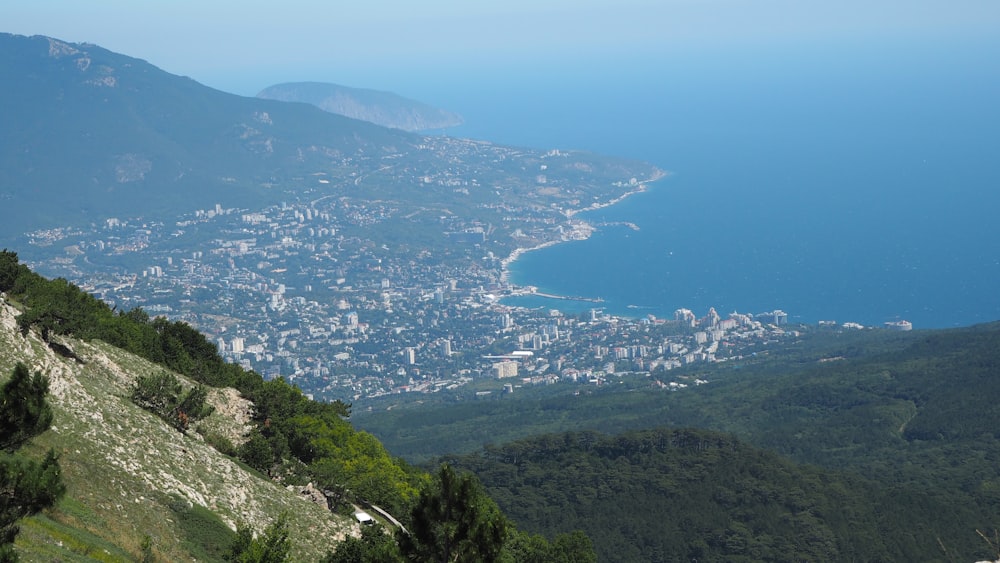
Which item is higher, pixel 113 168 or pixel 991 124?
pixel 991 124

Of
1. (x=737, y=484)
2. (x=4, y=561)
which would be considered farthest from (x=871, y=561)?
(x=4, y=561)

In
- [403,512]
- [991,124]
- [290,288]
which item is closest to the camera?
[403,512]

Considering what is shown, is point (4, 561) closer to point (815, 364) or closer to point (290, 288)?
point (815, 364)

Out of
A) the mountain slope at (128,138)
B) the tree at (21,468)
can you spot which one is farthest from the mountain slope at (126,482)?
the mountain slope at (128,138)

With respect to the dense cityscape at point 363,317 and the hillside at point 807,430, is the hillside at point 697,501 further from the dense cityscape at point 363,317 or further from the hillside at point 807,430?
the dense cityscape at point 363,317

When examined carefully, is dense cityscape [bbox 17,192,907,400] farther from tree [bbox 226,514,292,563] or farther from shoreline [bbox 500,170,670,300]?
tree [bbox 226,514,292,563]

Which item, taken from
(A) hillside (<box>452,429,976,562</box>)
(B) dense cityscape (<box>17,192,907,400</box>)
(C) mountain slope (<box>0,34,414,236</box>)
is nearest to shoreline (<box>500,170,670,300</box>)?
(B) dense cityscape (<box>17,192,907,400</box>)
